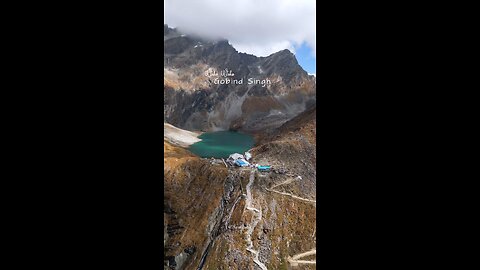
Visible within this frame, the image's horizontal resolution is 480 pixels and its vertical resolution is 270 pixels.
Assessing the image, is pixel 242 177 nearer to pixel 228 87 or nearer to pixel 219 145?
pixel 219 145

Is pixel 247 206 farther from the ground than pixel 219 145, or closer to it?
closer to it

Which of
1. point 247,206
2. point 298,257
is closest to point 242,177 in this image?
point 247,206

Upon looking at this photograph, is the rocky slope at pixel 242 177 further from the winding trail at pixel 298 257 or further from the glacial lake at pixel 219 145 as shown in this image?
the glacial lake at pixel 219 145

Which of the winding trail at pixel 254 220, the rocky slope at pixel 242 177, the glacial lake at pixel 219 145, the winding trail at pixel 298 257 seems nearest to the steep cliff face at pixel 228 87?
the rocky slope at pixel 242 177

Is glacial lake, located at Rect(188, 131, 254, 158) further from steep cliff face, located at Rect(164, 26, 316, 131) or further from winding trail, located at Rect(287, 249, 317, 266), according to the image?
winding trail, located at Rect(287, 249, 317, 266)

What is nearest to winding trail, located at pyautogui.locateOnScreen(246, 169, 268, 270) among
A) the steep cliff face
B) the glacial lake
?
the glacial lake
